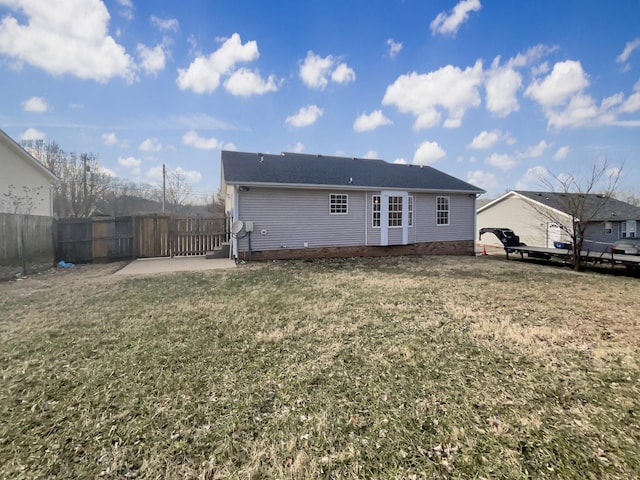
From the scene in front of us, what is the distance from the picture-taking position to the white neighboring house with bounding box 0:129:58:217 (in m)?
11.2

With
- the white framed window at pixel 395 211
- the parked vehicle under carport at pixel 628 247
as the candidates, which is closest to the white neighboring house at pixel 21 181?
the white framed window at pixel 395 211

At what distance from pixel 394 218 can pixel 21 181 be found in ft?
53.0

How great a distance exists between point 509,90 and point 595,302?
35.0ft

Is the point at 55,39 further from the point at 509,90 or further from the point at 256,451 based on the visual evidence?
the point at 509,90

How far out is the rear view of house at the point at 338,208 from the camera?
10695mm

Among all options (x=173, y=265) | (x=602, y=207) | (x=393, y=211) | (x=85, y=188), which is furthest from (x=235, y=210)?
(x=85, y=188)

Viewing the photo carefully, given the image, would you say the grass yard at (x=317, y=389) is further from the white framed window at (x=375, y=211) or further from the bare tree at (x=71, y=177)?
the bare tree at (x=71, y=177)

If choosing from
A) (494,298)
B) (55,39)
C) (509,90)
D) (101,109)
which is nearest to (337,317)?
(494,298)

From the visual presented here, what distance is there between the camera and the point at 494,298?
20.2 ft

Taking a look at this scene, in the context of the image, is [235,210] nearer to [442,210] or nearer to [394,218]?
[394,218]

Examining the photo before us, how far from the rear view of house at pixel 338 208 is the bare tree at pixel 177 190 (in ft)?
89.6

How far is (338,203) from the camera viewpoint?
39.0ft

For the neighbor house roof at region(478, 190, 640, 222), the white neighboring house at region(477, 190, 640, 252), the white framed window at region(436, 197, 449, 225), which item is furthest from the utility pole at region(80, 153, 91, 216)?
the neighbor house roof at region(478, 190, 640, 222)

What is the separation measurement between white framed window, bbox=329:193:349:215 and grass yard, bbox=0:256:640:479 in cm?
650
